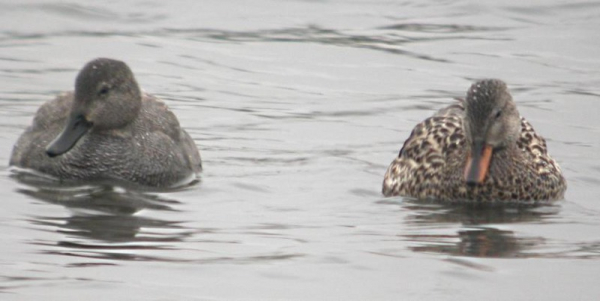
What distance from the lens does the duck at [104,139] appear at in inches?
485

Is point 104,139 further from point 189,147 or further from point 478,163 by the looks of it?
point 478,163

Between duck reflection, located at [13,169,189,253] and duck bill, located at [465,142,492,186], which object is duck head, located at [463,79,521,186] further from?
duck reflection, located at [13,169,189,253]

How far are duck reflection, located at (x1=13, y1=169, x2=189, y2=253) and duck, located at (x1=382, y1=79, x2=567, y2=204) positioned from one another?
79.7 inches

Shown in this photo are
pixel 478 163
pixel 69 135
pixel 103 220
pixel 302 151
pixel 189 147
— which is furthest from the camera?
pixel 302 151

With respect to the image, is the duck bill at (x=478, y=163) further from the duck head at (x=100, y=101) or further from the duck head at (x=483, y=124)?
the duck head at (x=100, y=101)

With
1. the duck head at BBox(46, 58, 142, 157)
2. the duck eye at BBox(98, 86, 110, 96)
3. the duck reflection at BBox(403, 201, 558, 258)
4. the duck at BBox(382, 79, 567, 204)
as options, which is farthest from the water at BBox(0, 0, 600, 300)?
the duck eye at BBox(98, 86, 110, 96)

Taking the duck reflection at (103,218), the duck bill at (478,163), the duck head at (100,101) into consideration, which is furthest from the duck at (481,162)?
the duck head at (100,101)

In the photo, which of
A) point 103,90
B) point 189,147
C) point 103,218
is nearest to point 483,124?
point 189,147

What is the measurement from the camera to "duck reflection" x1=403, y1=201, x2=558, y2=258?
9516 millimetres

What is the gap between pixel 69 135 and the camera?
39.5ft

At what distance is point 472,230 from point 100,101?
3572 millimetres

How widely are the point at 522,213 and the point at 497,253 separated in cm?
208

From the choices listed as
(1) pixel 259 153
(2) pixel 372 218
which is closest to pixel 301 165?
(1) pixel 259 153

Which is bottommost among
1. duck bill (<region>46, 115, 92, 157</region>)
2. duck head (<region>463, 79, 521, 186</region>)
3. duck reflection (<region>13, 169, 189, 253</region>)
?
duck reflection (<region>13, 169, 189, 253</region>)
